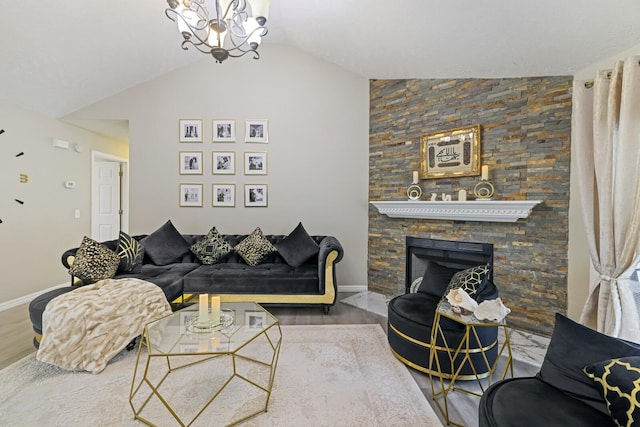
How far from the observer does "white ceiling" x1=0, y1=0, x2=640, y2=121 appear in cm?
210

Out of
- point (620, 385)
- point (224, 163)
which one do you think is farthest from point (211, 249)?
point (620, 385)

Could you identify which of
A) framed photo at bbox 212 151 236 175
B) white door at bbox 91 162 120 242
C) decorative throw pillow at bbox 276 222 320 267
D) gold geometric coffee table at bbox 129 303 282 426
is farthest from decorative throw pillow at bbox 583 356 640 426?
white door at bbox 91 162 120 242

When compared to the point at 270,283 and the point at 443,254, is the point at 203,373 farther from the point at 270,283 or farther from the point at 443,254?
the point at 443,254

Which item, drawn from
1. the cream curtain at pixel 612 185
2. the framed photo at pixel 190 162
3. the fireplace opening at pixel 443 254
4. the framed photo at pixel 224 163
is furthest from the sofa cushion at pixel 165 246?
the cream curtain at pixel 612 185

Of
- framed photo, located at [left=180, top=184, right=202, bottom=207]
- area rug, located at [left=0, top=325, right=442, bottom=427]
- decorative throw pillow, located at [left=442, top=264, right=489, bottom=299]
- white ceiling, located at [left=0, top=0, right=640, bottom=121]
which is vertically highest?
white ceiling, located at [left=0, top=0, right=640, bottom=121]

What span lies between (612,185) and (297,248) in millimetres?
2868

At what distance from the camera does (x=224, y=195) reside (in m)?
4.10

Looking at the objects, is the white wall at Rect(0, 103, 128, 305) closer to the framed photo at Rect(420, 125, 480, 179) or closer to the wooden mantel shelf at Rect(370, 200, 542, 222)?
the wooden mantel shelf at Rect(370, 200, 542, 222)

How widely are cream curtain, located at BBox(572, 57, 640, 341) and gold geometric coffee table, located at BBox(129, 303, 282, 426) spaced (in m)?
2.31

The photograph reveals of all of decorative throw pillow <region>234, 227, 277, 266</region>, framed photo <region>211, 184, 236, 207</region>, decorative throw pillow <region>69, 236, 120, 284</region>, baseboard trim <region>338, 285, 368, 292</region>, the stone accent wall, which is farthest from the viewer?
framed photo <region>211, 184, 236, 207</region>

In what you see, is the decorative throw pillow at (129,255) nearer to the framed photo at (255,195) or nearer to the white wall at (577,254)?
the framed photo at (255,195)

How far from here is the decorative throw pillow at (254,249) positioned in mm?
3533

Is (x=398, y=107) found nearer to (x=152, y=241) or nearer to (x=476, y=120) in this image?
(x=476, y=120)

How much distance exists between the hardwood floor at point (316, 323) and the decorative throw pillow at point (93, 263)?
25.9 inches
